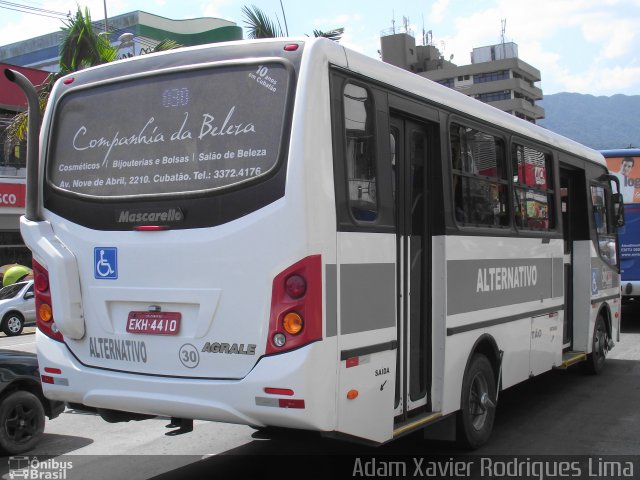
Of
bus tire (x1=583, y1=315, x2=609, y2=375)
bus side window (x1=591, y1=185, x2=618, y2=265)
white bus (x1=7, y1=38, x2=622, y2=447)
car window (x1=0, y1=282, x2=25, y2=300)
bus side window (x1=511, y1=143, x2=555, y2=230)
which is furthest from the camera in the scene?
car window (x1=0, y1=282, x2=25, y2=300)

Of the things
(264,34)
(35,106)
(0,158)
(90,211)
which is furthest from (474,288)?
(0,158)

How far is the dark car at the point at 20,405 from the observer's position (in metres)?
6.09

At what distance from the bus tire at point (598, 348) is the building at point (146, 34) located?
28.8m

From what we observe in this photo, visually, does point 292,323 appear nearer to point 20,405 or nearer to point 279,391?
point 279,391

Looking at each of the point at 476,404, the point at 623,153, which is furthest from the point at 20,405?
the point at 623,153

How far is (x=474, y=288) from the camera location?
246 inches

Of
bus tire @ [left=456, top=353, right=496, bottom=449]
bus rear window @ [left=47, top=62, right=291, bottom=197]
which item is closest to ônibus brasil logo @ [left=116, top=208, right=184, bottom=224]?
bus rear window @ [left=47, top=62, right=291, bottom=197]

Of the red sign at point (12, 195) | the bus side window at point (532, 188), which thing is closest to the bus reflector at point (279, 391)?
the bus side window at point (532, 188)

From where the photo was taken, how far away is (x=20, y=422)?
6.24 m

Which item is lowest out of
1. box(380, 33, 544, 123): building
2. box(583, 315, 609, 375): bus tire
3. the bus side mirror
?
box(583, 315, 609, 375): bus tire

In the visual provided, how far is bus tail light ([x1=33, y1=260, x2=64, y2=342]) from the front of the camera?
17.0ft

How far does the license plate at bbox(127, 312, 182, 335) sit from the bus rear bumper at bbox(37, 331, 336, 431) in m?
0.30

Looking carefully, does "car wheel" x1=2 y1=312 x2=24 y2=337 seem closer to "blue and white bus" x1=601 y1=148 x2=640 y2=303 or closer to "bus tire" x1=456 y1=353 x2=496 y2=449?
"blue and white bus" x1=601 y1=148 x2=640 y2=303

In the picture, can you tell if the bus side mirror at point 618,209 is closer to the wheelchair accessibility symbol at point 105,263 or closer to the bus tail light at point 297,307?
the bus tail light at point 297,307
